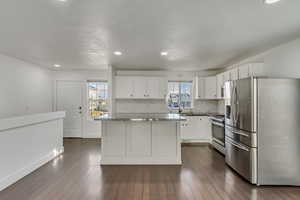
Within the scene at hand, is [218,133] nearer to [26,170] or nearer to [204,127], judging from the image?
[204,127]

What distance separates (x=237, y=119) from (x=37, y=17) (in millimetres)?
3521

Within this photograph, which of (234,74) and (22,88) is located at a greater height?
(234,74)

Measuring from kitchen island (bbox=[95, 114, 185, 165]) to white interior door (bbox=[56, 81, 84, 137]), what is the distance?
2991 millimetres

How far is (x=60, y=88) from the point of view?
6.39m

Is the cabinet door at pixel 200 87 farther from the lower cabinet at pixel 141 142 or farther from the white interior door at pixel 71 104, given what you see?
the white interior door at pixel 71 104

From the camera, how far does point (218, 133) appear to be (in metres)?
4.78

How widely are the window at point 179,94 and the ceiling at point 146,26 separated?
2403 millimetres

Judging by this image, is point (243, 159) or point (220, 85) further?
point (220, 85)

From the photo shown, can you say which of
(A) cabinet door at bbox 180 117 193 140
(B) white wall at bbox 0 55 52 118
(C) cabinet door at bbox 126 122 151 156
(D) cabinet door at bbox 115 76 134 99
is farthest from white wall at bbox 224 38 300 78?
(B) white wall at bbox 0 55 52 118

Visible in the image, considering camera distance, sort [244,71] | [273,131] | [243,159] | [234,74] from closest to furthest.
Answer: [273,131]
[243,159]
[244,71]
[234,74]

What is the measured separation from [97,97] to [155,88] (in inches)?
89.8

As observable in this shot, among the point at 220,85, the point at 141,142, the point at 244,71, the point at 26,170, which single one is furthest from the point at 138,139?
the point at 220,85

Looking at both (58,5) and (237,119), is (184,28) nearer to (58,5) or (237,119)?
(58,5)

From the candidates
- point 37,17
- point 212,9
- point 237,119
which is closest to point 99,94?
point 37,17
